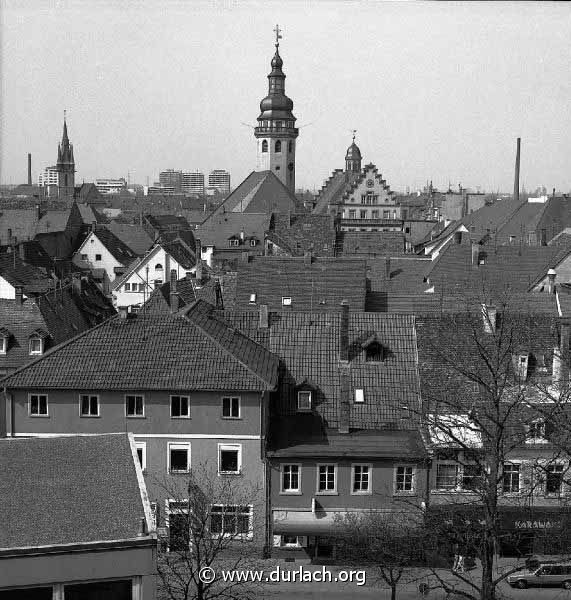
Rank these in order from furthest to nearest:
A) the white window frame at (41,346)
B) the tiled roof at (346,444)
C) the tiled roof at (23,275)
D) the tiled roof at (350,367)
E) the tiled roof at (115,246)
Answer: the tiled roof at (115,246)
the tiled roof at (23,275)
the white window frame at (41,346)
the tiled roof at (350,367)
the tiled roof at (346,444)

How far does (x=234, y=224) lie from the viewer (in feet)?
169

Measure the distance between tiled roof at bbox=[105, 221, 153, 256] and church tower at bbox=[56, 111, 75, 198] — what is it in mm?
40719

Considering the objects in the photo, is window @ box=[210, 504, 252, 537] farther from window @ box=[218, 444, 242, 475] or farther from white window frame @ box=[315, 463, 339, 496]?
white window frame @ box=[315, 463, 339, 496]

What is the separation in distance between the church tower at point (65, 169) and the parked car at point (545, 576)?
84.5 meters

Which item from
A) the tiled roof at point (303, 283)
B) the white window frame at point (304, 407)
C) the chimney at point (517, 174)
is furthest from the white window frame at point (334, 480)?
the tiled roof at point (303, 283)

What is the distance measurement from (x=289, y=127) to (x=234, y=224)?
23.6m

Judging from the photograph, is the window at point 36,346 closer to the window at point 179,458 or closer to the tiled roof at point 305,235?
Result: the window at point 179,458

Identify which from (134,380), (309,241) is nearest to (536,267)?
(309,241)

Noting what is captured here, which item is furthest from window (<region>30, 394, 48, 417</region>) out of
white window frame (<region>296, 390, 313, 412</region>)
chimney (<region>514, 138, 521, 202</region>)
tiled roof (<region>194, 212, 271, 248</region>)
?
tiled roof (<region>194, 212, 271, 248</region>)

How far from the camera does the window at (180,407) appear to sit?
18.5 m

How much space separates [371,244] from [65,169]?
6332 cm

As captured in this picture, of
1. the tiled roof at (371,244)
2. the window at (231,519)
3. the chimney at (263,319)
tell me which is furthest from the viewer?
the tiled roof at (371,244)

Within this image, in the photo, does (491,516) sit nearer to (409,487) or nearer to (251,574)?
(251,574)

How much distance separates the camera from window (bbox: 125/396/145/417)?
61.1 feet
